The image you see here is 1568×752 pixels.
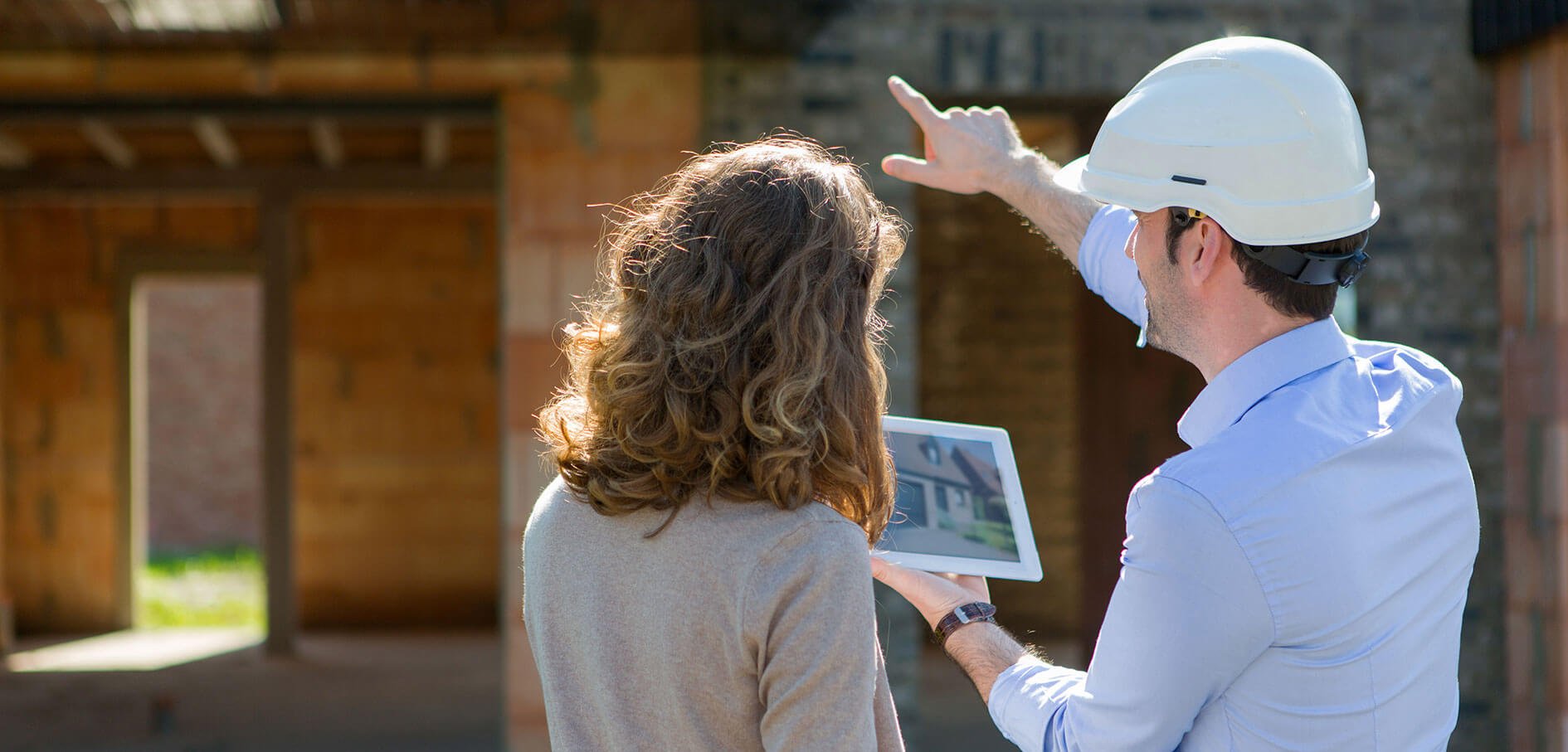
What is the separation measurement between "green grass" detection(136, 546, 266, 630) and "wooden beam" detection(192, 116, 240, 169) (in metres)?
2.81

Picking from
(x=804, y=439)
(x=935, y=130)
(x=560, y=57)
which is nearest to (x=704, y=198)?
(x=804, y=439)

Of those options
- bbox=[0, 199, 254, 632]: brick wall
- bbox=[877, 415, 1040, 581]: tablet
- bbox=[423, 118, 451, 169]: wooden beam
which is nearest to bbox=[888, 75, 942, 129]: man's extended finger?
bbox=[877, 415, 1040, 581]: tablet

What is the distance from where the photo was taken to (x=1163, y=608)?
4.00 ft

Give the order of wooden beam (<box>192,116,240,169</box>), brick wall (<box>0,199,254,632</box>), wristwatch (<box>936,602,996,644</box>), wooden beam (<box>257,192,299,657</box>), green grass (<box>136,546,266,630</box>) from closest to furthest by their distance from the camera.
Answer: wristwatch (<box>936,602,996,644</box>) → wooden beam (<box>192,116,240,169</box>) → wooden beam (<box>257,192,299,657</box>) → brick wall (<box>0,199,254,632</box>) → green grass (<box>136,546,266,630</box>)

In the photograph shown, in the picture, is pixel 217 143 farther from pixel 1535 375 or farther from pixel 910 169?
pixel 910 169

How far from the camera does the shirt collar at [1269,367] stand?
1.35 metres

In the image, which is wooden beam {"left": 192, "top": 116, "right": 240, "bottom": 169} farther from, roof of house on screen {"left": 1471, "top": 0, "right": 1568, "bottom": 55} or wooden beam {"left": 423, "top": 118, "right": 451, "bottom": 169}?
roof of house on screen {"left": 1471, "top": 0, "right": 1568, "bottom": 55}

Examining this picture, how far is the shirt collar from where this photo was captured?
53.0 inches

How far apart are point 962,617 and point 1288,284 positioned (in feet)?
1.68

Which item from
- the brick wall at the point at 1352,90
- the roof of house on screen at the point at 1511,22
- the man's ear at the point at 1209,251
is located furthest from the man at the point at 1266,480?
the roof of house on screen at the point at 1511,22

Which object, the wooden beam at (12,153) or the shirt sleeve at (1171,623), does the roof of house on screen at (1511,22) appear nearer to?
the shirt sleeve at (1171,623)

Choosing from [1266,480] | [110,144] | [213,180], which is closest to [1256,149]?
[1266,480]

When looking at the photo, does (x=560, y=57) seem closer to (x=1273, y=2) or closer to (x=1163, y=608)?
(x=1273, y=2)

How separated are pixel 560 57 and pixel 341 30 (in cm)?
74
